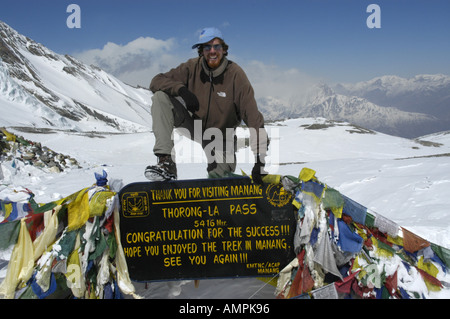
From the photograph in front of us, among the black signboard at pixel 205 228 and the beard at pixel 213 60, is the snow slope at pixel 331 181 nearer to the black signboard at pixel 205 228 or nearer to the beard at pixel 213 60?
the black signboard at pixel 205 228

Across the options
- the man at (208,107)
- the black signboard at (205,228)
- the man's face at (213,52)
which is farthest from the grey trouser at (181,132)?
the man's face at (213,52)

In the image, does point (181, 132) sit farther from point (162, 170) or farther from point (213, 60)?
point (162, 170)

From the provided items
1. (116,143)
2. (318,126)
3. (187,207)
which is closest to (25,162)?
(187,207)

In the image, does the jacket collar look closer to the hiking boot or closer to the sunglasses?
the sunglasses

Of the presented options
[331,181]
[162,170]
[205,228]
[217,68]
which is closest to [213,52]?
[217,68]

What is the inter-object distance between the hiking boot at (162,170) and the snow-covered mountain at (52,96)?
37673 mm

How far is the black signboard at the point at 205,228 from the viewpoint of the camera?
295 centimetres

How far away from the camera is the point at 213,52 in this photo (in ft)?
11.4

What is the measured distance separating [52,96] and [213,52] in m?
80.1

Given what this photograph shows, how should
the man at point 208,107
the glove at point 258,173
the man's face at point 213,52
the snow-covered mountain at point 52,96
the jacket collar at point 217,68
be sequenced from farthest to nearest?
the snow-covered mountain at point 52,96 < the jacket collar at point 217,68 < the man's face at point 213,52 < the man at point 208,107 < the glove at point 258,173

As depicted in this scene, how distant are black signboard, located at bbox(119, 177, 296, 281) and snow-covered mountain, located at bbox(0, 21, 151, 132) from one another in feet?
124

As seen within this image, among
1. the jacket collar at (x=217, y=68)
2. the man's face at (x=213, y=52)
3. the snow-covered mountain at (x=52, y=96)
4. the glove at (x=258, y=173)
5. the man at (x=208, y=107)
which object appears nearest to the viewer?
the glove at (x=258, y=173)

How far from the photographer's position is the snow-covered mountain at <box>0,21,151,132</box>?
52.8m

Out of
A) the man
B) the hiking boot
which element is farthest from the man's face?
the hiking boot
